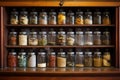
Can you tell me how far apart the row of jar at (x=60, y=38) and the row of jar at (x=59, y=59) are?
120 mm

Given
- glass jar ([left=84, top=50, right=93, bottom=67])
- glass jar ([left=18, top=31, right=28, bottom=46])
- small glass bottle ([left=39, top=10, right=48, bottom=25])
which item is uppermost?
small glass bottle ([left=39, top=10, right=48, bottom=25])

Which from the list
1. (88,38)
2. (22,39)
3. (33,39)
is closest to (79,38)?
(88,38)

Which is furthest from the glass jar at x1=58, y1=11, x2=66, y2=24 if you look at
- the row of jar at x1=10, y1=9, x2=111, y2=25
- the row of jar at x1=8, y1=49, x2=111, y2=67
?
the row of jar at x1=8, y1=49, x2=111, y2=67

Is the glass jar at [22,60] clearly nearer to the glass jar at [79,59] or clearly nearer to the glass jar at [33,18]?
the glass jar at [33,18]

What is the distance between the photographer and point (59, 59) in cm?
274

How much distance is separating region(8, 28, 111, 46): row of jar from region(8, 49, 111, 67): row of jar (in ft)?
0.39

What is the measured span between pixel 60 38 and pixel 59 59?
24 centimetres

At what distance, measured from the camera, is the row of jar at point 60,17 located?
2.76 metres

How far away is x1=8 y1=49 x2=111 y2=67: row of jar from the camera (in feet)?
8.99

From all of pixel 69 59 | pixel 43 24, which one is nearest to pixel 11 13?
pixel 43 24

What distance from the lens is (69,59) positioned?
110 inches

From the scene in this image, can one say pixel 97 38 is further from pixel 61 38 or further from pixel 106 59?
pixel 61 38

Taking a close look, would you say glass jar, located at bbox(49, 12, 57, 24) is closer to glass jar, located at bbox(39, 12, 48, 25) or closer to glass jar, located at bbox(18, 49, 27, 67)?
glass jar, located at bbox(39, 12, 48, 25)

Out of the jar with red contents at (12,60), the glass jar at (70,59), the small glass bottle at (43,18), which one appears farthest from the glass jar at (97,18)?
the jar with red contents at (12,60)
